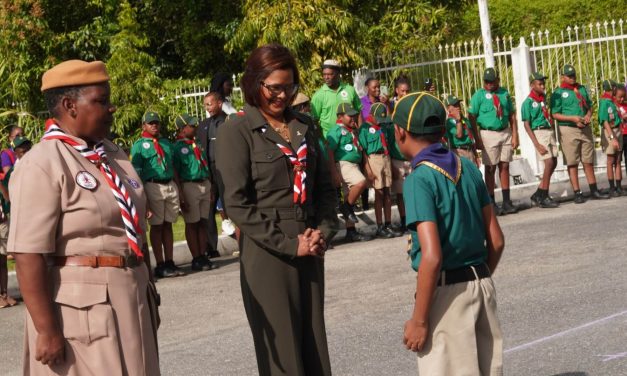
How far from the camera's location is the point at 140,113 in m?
21.6

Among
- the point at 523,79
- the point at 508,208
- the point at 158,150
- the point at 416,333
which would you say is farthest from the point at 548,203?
the point at 416,333

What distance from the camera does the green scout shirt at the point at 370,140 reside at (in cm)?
1595

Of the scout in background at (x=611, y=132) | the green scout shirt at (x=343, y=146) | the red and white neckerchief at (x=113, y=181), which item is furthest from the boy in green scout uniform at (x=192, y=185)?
the red and white neckerchief at (x=113, y=181)

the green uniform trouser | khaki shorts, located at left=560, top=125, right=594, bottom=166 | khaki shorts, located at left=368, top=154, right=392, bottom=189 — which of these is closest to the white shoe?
khaki shorts, located at left=368, top=154, right=392, bottom=189

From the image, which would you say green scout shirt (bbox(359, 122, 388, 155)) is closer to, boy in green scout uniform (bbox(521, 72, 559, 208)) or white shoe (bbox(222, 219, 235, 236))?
white shoe (bbox(222, 219, 235, 236))

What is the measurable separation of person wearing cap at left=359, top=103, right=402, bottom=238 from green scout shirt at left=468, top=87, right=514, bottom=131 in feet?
5.39

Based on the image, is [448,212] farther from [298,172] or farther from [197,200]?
[197,200]

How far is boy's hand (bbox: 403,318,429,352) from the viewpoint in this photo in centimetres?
527

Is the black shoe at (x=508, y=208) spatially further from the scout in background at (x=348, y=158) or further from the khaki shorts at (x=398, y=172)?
the scout in background at (x=348, y=158)

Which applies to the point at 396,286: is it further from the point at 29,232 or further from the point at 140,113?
the point at 140,113

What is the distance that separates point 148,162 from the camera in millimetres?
13703

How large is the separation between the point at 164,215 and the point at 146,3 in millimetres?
13985

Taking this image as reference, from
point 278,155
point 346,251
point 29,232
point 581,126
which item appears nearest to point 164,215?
point 346,251

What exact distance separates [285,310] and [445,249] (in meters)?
1.03
